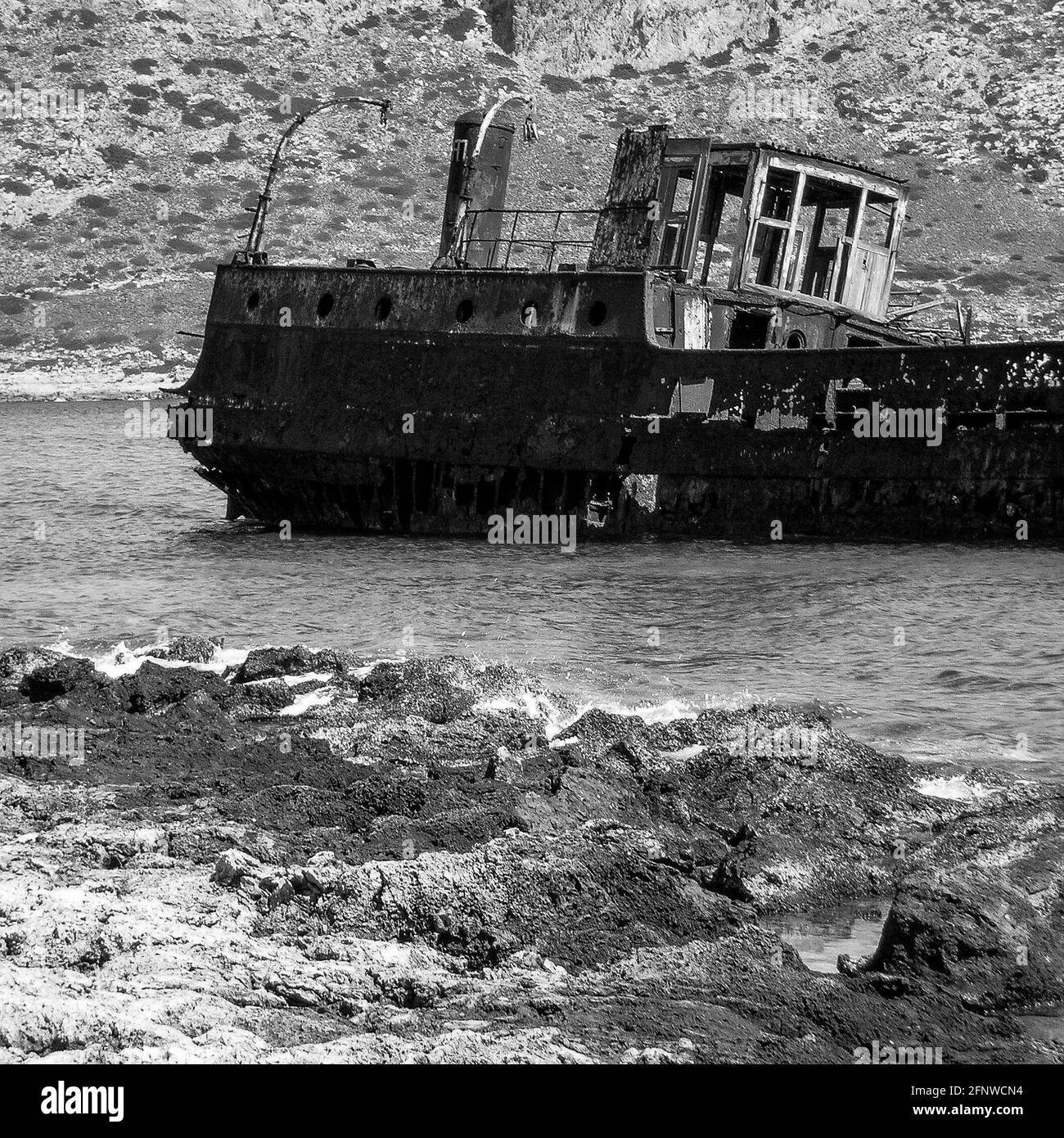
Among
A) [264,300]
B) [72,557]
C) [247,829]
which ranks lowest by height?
[72,557]

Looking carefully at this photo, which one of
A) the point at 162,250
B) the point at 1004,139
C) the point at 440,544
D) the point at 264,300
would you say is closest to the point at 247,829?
the point at 440,544

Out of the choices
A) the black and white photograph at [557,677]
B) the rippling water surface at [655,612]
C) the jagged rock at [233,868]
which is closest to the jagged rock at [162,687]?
the black and white photograph at [557,677]

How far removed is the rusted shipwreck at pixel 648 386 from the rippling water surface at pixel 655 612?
82 cm

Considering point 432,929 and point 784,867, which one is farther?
point 784,867

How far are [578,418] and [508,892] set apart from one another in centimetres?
1424

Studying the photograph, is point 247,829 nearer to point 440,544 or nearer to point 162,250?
point 440,544

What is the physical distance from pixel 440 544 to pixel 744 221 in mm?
5943

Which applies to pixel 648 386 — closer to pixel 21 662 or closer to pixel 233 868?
pixel 21 662

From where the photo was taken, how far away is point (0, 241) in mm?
63281

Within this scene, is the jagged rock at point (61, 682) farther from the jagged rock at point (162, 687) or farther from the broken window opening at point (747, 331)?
the broken window opening at point (747, 331)

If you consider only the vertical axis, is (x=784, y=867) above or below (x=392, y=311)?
below

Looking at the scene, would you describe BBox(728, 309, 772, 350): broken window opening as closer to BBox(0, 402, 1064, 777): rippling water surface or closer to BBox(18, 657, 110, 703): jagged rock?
BBox(0, 402, 1064, 777): rippling water surface

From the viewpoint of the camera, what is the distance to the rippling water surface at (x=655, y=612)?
466 inches

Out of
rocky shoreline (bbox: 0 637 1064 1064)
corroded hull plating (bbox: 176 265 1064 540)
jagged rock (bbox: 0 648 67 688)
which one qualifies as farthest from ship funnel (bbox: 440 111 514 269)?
rocky shoreline (bbox: 0 637 1064 1064)
